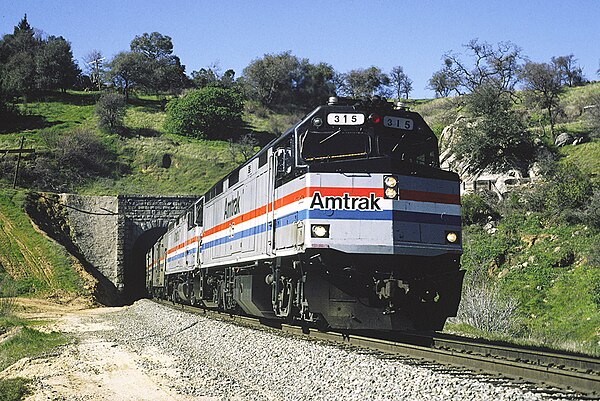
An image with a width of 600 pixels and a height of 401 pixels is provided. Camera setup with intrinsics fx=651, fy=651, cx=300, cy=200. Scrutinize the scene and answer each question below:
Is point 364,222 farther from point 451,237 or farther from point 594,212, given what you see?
point 594,212

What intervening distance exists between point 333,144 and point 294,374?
4.01m

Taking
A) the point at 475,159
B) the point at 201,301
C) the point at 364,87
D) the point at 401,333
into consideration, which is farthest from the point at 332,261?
the point at 364,87

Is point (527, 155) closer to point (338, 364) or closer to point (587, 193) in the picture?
point (587, 193)

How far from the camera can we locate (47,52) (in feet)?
288

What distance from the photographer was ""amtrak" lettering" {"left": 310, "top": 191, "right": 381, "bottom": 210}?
10.4 meters

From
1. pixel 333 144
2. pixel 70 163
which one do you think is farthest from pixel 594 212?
pixel 70 163

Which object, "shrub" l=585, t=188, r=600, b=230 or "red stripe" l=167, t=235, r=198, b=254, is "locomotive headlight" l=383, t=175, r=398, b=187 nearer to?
"red stripe" l=167, t=235, r=198, b=254

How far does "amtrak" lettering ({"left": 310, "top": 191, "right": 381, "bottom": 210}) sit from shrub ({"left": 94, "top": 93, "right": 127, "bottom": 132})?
212ft

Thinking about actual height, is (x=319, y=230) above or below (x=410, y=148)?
below

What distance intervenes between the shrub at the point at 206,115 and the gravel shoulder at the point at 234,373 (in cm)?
5959

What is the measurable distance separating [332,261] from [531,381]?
4061 millimetres

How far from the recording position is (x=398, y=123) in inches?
448

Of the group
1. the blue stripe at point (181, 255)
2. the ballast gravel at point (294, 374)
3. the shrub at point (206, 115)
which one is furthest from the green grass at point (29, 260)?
the shrub at point (206, 115)

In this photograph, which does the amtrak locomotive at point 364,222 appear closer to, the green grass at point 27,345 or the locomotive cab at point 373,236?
the locomotive cab at point 373,236
